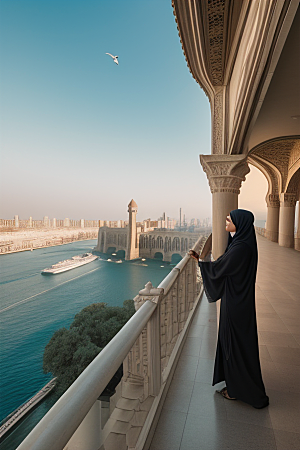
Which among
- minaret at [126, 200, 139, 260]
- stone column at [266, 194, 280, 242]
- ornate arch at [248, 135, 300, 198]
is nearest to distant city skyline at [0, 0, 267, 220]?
minaret at [126, 200, 139, 260]

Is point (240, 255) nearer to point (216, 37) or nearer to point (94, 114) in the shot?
point (216, 37)

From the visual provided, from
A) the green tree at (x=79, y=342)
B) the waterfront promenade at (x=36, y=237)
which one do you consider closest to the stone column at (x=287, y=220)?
the green tree at (x=79, y=342)

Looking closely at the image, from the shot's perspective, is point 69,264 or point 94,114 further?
point 94,114

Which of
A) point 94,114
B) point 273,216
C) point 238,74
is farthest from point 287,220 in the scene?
point 94,114

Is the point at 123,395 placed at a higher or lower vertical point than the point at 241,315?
lower

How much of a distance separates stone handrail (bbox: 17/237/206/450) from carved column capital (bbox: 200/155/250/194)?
297cm

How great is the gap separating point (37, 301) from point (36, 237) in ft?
49.0

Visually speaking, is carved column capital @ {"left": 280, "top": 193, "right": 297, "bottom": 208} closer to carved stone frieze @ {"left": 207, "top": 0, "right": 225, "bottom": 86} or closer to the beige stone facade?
the beige stone facade

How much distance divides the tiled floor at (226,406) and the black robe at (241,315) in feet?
0.34

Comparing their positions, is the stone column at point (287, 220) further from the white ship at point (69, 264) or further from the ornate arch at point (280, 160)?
the white ship at point (69, 264)

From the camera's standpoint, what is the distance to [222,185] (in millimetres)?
4641

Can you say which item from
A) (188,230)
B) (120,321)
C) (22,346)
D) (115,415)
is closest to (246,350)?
(115,415)

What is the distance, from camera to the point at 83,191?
7775 centimetres

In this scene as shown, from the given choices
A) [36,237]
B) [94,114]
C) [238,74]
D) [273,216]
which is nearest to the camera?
[238,74]
